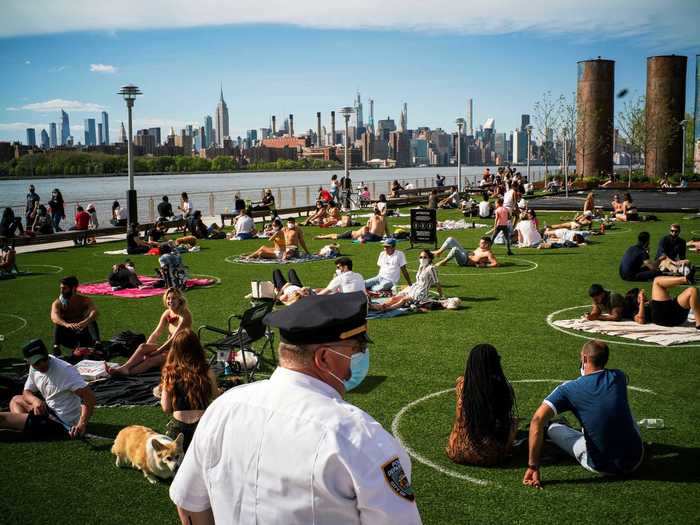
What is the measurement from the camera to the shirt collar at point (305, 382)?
2512 mm

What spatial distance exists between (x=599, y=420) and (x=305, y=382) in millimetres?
4866

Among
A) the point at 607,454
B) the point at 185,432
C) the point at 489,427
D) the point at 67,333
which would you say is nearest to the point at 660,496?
the point at 607,454

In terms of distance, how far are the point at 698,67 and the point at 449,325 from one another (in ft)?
335

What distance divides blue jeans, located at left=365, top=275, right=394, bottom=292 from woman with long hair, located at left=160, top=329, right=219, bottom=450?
28.9 ft

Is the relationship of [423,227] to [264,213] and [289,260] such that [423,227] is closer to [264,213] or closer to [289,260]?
[289,260]

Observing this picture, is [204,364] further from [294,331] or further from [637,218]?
Answer: [637,218]

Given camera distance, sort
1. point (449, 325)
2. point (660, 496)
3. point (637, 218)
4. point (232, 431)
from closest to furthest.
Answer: point (232, 431)
point (660, 496)
point (449, 325)
point (637, 218)

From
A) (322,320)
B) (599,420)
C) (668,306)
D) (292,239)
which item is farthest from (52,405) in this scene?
(292,239)

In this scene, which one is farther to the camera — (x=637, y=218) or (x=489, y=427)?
(x=637, y=218)

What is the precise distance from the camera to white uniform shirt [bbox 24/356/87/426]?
26.1ft

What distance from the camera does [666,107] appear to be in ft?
265

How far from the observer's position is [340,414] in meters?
2.36

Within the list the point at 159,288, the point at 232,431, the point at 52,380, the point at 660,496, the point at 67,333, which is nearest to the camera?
the point at 232,431

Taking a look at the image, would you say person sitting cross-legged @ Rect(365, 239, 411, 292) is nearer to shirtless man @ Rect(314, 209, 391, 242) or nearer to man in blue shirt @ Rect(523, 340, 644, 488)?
man in blue shirt @ Rect(523, 340, 644, 488)
